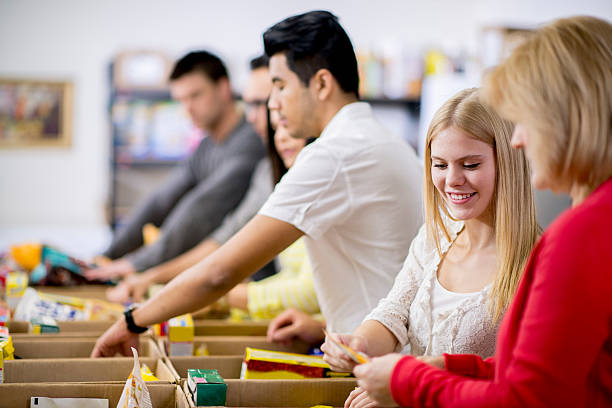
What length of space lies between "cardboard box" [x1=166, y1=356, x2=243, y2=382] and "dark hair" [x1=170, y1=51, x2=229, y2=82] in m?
2.15

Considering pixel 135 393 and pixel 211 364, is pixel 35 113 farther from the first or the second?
pixel 135 393

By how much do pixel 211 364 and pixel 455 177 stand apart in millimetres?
705

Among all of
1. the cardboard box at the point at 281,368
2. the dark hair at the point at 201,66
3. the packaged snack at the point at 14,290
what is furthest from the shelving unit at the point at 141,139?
the cardboard box at the point at 281,368

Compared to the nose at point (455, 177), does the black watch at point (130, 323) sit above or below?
below

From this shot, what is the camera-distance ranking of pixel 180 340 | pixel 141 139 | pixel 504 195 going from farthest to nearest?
1. pixel 141 139
2. pixel 180 340
3. pixel 504 195

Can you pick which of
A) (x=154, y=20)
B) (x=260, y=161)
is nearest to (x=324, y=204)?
(x=260, y=161)

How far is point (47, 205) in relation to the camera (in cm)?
792

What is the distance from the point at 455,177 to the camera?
1.24m

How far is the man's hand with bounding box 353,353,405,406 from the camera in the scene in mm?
901

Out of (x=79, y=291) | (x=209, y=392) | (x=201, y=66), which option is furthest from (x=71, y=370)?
(x=201, y=66)

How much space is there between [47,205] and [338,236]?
6903 mm

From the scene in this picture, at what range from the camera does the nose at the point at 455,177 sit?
124 centimetres

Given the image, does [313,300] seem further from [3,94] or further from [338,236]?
[3,94]

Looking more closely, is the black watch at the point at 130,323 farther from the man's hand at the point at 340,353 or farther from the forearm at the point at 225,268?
the man's hand at the point at 340,353
